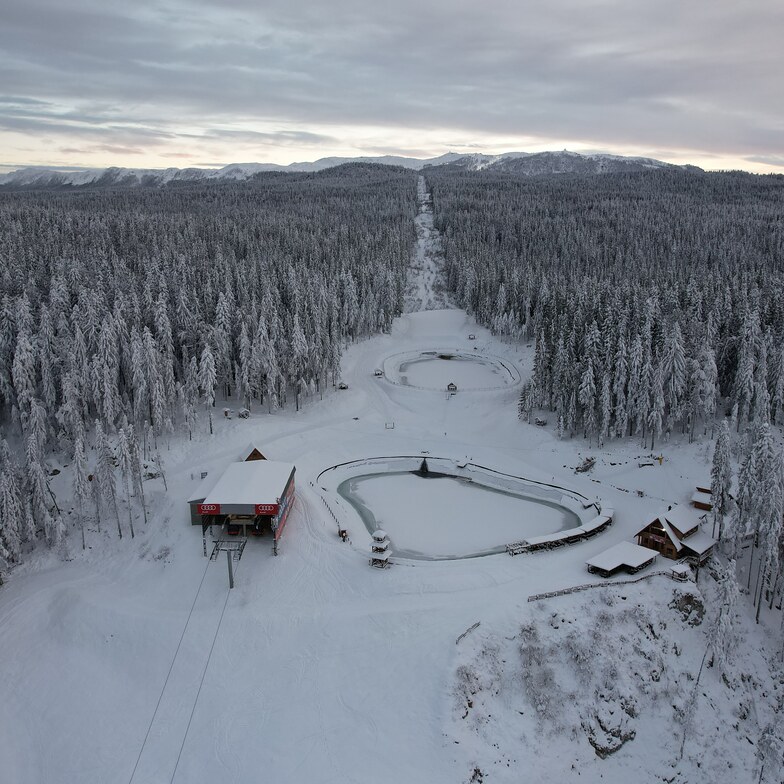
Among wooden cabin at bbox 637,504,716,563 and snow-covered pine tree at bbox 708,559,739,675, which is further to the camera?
wooden cabin at bbox 637,504,716,563

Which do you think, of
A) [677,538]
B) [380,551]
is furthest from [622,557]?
[380,551]

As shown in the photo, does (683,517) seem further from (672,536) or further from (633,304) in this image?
(633,304)

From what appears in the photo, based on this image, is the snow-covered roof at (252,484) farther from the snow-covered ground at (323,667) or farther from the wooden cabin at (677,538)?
the wooden cabin at (677,538)

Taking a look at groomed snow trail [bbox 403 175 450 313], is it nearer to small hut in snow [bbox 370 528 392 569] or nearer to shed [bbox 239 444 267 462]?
shed [bbox 239 444 267 462]

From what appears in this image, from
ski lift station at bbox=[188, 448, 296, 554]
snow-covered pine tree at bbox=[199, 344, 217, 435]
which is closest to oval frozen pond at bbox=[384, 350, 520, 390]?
snow-covered pine tree at bbox=[199, 344, 217, 435]

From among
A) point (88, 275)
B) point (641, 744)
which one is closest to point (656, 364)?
point (641, 744)

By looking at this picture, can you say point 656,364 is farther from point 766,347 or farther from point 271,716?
point 271,716
